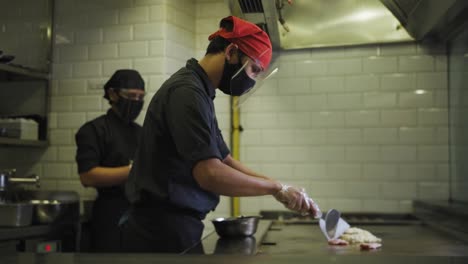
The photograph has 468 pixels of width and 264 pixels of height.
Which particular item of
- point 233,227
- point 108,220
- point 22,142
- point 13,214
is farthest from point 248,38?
point 22,142

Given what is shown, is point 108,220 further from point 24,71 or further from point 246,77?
point 246,77

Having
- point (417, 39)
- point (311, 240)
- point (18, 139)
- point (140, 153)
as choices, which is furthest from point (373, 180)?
point (18, 139)

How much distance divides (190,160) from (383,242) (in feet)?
3.14

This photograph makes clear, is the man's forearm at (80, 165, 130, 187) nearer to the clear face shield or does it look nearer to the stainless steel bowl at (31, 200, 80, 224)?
the stainless steel bowl at (31, 200, 80, 224)

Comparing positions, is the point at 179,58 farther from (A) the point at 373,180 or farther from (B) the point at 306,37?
(A) the point at 373,180

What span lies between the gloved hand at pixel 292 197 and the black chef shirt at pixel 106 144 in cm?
144

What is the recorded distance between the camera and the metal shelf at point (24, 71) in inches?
126

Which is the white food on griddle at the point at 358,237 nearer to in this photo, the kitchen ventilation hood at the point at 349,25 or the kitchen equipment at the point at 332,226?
the kitchen equipment at the point at 332,226

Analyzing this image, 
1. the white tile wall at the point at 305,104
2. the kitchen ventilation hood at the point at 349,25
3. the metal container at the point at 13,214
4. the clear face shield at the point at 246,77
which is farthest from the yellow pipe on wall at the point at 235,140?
the clear face shield at the point at 246,77

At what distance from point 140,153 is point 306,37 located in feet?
6.60

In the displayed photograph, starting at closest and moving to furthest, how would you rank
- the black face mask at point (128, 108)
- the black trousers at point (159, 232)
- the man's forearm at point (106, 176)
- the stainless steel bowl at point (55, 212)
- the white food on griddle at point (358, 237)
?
the black trousers at point (159, 232), the white food on griddle at point (358, 237), the stainless steel bowl at point (55, 212), the man's forearm at point (106, 176), the black face mask at point (128, 108)

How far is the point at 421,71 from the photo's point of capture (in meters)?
3.48

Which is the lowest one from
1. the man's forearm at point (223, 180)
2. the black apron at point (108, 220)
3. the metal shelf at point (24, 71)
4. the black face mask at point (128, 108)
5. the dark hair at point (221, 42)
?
the black apron at point (108, 220)

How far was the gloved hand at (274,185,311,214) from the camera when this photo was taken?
184cm
